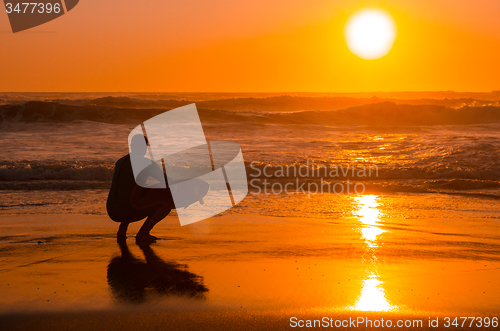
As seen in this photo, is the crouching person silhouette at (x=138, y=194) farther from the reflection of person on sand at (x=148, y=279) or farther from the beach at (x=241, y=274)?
the reflection of person on sand at (x=148, y=279)

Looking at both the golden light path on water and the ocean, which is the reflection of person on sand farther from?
the ocean

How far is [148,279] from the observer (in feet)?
12.5

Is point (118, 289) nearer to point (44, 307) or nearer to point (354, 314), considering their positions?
point (44, 307)

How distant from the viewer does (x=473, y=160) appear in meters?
12.1

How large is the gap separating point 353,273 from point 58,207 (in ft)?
17.3

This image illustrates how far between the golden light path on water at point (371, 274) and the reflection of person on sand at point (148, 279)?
127 cm

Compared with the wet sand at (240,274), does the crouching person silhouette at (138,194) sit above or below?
above

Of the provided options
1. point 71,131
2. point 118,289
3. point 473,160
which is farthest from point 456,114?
point 118,289

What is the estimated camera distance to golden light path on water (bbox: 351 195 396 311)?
3.25m

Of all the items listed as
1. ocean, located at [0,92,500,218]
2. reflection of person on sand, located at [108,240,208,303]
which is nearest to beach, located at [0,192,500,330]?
reflection of person on sand, located at [108,240,208,303]

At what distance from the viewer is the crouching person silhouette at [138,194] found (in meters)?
4.60

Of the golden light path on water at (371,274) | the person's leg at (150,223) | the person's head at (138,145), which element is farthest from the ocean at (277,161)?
the person's head at (138,145)

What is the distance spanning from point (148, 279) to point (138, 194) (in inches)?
46.0

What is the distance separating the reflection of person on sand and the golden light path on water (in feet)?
4.16
